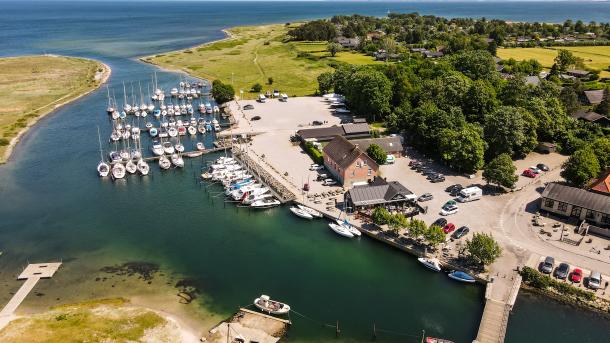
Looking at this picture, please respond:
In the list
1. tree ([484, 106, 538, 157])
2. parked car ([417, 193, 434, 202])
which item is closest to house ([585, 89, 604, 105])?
tree ([484, 106, 538, 157])

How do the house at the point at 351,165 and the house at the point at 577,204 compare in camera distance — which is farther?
the house at the point at 351,165

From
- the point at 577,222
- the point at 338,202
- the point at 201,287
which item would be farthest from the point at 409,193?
the point at 201,287

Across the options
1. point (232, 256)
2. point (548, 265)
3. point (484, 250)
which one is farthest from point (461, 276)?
point (232, 256)

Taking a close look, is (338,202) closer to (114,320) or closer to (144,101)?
(114,320)

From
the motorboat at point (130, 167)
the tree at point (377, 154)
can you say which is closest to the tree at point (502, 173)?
the tree at point (377, 154)

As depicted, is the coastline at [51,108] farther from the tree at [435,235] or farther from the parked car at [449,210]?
the parked car at [449,210]

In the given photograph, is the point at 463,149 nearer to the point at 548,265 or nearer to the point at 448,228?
the point at 448,228
